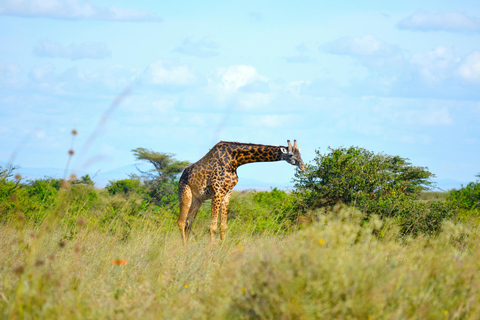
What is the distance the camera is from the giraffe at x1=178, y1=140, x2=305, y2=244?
10.5 m

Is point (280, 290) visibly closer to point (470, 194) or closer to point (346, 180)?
point (346, 180)

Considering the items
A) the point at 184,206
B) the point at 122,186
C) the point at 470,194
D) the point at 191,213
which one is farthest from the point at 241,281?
the point at 122,186

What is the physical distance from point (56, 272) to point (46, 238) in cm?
289

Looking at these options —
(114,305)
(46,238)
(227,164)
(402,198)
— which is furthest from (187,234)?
(114,305)

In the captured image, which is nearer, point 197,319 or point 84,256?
point 197,319

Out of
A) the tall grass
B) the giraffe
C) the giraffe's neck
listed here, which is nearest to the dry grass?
the tall grass

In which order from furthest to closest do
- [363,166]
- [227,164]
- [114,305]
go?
[363,166], [227,164], [114,305]

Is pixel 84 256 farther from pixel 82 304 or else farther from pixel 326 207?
pixel 326 207

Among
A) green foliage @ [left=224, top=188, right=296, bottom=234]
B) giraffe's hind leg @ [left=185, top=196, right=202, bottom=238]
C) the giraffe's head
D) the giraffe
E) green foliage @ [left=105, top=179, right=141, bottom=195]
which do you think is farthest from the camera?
green foliage @ [left=105, top=179, right=141, bottom=195]

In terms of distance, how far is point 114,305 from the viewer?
5602mm

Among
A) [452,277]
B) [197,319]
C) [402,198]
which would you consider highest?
[402,198]

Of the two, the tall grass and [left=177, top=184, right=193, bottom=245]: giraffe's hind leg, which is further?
[left=177, top=184, right=193, bottom=245]: giraffe's hind leg

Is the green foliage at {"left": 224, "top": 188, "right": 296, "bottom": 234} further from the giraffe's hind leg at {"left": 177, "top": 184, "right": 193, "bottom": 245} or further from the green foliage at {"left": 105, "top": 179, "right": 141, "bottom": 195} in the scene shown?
the green foliage at {"left": 105, "top": 179, "right": 141, "bottom": 195}

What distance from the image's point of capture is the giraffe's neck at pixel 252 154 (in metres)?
10.6
